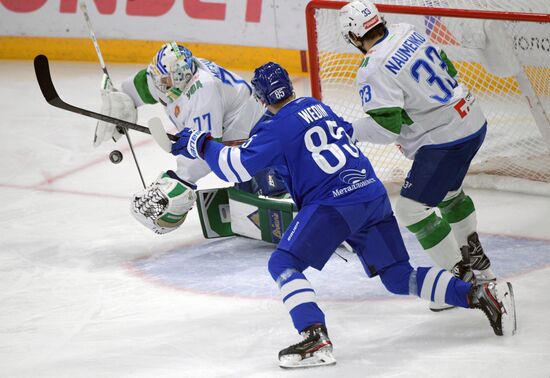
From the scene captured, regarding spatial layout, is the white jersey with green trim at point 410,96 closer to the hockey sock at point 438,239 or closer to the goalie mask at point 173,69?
the hockey sock at point 438,239

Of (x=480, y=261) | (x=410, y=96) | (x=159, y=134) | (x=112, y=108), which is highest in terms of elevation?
(x=410, y=96)

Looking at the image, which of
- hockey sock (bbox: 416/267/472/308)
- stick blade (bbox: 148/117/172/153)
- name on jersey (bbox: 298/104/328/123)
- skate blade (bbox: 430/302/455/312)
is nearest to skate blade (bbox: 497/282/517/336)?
hockey sock (bbox: 416/267/472/308)

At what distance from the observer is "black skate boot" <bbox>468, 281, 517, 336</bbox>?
11.5ft

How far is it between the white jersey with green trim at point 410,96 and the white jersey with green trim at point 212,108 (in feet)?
3.11

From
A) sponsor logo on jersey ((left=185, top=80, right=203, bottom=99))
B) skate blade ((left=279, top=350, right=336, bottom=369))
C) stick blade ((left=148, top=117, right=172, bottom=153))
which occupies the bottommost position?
skate blade ((left=279, top=350, right=336, bottom=369))

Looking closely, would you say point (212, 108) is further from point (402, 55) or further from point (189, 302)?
point (402, 55)

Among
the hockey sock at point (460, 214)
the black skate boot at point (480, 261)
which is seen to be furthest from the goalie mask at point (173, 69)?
the black skate boot at point (480, 261)

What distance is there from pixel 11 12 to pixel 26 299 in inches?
171

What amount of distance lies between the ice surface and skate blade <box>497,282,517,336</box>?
1.7 inches

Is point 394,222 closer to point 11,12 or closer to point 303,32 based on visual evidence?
point 303,32

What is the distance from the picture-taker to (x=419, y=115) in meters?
3.89

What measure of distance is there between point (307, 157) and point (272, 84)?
267mm

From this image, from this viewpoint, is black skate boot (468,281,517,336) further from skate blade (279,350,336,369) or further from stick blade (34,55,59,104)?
stick blade (34,55,59,104)

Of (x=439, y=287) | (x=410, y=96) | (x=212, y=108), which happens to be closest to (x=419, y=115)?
(x=410, y=96)
